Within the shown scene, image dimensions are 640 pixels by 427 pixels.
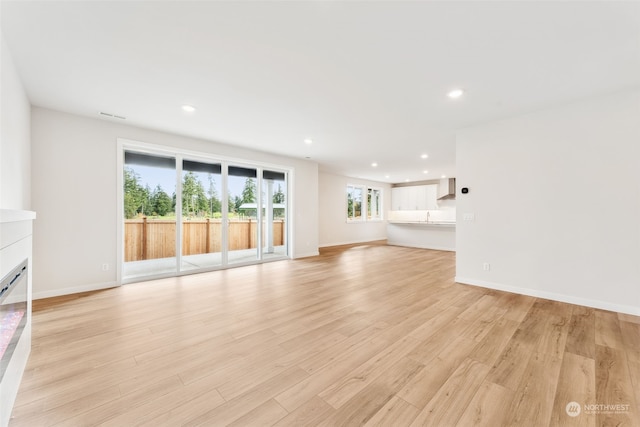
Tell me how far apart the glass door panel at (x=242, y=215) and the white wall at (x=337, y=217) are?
10.9 ft

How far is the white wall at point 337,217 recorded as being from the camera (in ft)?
29.7

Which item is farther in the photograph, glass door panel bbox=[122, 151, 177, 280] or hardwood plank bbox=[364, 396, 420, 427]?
glass door panel bbox=[122, 151, 177, 280]

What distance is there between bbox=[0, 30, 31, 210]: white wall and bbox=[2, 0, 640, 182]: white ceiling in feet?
0.59

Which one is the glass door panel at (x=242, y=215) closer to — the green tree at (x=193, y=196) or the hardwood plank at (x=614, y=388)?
the green tree at (x=193, y=196)

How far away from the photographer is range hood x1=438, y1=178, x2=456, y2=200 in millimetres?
9455

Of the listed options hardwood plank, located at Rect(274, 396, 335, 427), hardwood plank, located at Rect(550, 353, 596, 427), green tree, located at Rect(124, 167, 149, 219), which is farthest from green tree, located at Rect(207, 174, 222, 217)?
hardwood plank, located at Rect(550, 353, 596, 427)

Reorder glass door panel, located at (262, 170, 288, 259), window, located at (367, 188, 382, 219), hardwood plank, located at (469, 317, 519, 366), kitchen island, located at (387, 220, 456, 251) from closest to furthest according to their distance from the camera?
hardwood plank, located at (469, 317, 519, 366) < glass door panel, located at (262, 170, 288, 259) < kitchen island, located at (387, 220, 456, 251) < window, located at (367, 188, 382, 219)

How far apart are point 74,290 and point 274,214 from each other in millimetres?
3852

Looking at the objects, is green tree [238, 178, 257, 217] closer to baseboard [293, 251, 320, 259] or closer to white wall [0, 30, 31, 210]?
baseboard [293, 251, 320, 259]

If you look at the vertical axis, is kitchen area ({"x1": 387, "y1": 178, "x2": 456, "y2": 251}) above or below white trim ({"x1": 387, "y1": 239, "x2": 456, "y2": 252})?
above

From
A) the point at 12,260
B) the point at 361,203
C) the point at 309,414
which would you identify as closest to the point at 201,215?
the point at 12,260

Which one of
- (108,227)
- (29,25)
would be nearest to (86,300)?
(108,227)

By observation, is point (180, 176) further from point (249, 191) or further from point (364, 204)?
point (364, 204)

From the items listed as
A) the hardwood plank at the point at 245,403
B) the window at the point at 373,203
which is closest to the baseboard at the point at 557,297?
the hardwood plank at the point at 245,403
